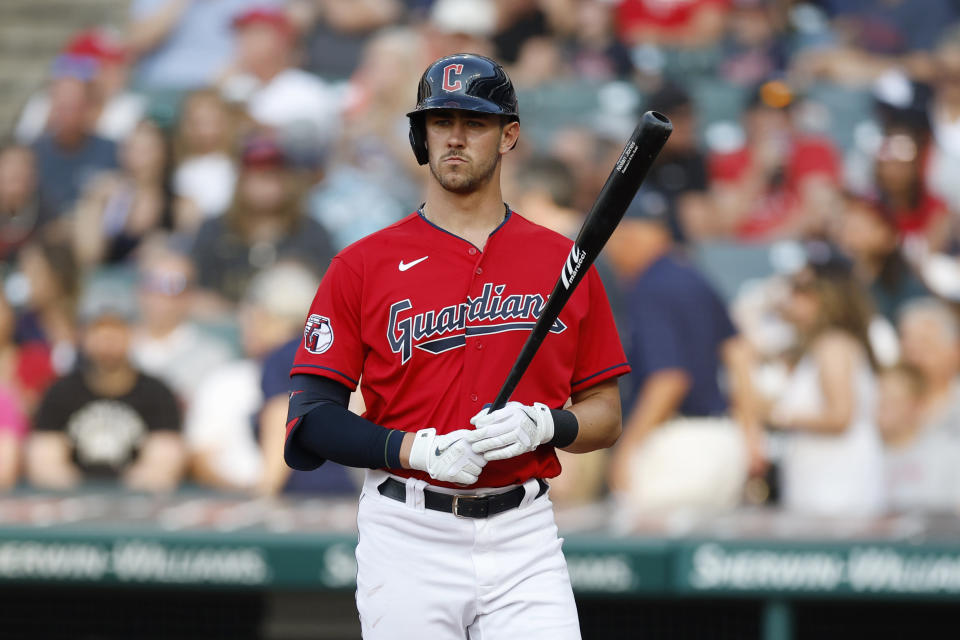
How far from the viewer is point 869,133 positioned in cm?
645

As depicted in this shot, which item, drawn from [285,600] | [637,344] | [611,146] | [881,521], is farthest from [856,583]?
[611,146]

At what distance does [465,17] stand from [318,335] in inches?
190

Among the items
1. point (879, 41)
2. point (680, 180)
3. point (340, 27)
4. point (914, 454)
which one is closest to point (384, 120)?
point (340, 27)

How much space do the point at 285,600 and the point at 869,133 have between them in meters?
3.91

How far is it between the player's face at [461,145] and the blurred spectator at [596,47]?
4.71m

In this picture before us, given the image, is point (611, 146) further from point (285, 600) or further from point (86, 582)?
point (86, 582)

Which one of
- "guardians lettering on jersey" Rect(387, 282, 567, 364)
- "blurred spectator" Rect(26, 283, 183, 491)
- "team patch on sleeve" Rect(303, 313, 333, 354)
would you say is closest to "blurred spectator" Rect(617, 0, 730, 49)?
"blurred spectator" Rect(26, 283, 183, 491)

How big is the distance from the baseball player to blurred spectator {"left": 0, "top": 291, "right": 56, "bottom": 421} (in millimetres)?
3620

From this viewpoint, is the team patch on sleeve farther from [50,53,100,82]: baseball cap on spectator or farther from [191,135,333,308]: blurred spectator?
[50,53,100,82]: baseball cap on spectator

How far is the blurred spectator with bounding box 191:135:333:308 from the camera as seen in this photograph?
5.94 metres

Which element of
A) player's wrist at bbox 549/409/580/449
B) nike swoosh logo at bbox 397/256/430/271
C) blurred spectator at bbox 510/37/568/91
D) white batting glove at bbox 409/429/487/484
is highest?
blurred spectator at bbox 510/37/568/91

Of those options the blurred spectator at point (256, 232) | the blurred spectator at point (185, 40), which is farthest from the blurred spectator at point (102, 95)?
the blurred spectator at point (256, 232)

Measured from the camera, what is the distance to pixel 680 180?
5.96 m

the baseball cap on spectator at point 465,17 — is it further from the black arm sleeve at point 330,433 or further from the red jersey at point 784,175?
the black arm sleeve at point 330,433
